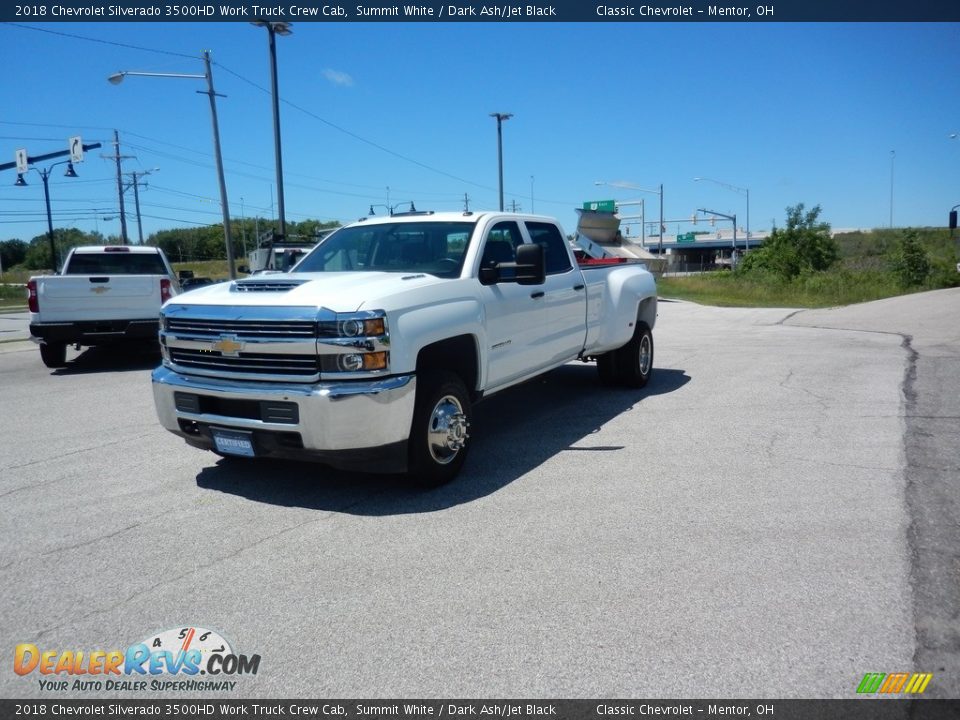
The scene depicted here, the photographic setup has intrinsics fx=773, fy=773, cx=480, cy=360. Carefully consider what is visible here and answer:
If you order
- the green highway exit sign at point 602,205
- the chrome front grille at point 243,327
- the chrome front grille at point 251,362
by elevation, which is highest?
the green highway exit sign at point 602,205

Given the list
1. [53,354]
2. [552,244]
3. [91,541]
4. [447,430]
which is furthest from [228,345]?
[53,354]

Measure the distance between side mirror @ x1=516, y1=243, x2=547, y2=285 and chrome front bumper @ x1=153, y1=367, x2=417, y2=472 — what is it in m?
1.47

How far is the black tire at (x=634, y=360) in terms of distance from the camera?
9.37 m

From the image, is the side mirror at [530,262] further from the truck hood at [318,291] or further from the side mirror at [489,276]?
the truck hood at [318,291]

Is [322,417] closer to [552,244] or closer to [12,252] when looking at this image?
[552,244]

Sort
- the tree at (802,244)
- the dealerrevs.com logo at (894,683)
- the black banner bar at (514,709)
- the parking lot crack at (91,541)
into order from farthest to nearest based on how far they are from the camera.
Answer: the tree at (802,244) → the parking lot crack at (91,541) → the dealerrevs.com logo at (894,683) → the black banner bar at (514,709)

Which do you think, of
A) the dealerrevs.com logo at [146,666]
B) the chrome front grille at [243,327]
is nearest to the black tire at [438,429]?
the chrome front grille at [243,327]

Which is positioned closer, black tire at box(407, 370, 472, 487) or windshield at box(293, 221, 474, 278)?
black tire at box(407, 370, 472, 487)

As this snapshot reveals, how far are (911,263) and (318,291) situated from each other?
33.5 metres

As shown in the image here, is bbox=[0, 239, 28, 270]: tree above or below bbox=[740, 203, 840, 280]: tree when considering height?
above

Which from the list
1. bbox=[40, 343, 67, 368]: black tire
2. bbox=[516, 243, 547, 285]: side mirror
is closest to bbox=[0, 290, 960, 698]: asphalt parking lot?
bbox=[516, 243, 547, 285]: side mirror

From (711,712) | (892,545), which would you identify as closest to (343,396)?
(711,712)

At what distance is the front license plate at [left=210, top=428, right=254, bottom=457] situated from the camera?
5137 mm

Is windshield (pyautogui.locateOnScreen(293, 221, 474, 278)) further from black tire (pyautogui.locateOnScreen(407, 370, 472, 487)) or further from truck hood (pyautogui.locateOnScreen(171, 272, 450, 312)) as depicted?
black tire (pyautogui.locateOnScreen(407, 370, 472, 487))
